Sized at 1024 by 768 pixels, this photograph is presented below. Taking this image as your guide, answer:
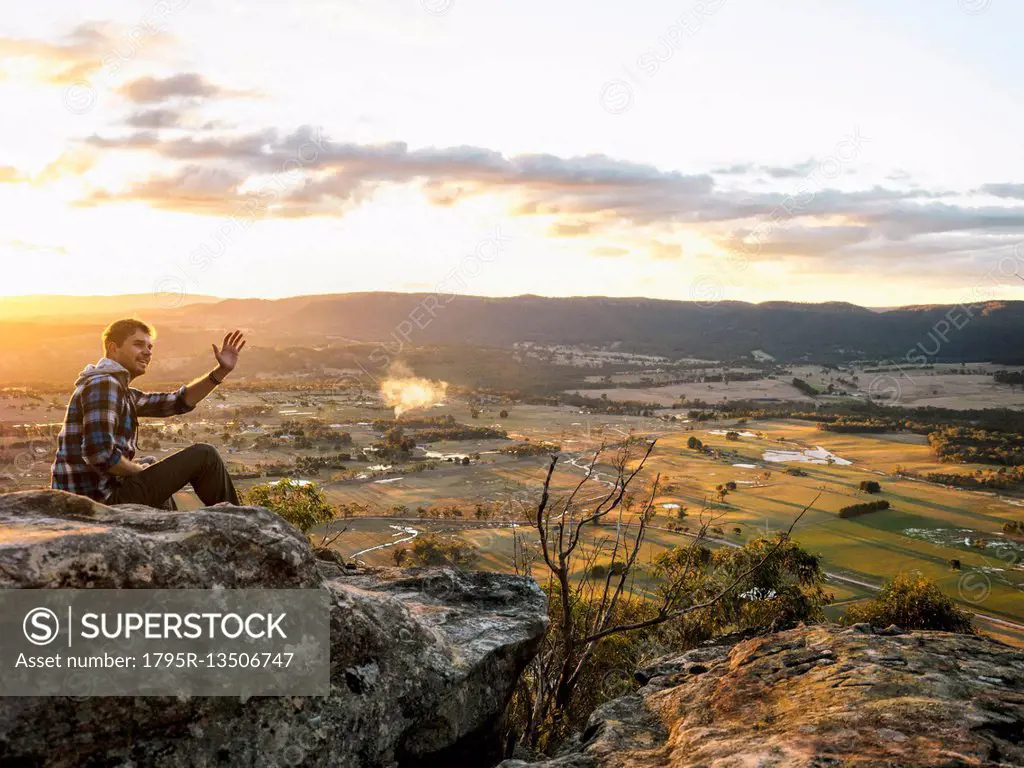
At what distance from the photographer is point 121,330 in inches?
278

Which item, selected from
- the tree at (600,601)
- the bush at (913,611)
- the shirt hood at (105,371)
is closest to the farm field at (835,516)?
the bush at (913,611)

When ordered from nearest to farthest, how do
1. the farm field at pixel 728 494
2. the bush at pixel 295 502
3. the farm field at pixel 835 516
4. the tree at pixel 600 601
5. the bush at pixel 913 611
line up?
the tree at pixel 600 601 → the bush at pixel 295 502 → the bush at pixel 913 611 → the farm field at pixel 835 516 → the farm field at pixel 728 494

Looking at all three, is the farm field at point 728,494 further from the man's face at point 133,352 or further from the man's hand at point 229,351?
the man's face at point 133,352

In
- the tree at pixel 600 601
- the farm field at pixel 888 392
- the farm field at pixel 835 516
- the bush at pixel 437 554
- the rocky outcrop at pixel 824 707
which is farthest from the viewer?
the farm field at pixel 888 392

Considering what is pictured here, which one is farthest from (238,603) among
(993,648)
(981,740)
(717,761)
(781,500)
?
(781,500)

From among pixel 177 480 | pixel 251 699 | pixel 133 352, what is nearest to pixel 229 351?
pixel 133 352

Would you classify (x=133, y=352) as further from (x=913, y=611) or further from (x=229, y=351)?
(x=913, y=611)

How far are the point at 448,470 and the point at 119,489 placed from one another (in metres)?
75.6

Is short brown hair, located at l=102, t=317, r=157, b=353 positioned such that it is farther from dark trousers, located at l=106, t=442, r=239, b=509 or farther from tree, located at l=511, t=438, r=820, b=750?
tree, located at l=511, t=438, r=820, b=750

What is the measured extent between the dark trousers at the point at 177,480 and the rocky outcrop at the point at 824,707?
4.03 m

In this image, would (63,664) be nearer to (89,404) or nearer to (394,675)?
(394,675)

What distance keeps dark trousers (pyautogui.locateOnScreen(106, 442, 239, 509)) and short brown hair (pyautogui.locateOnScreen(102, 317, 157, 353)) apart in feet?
4.34

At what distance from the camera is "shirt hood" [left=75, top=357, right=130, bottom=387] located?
6691 mm

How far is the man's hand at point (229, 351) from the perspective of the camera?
317 inches
